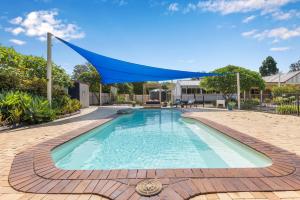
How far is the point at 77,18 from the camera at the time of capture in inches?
421

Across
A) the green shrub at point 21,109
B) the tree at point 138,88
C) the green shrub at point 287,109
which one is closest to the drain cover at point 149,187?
the green shrub at point 21,109

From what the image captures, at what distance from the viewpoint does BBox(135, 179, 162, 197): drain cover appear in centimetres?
229

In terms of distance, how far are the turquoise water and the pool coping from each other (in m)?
0.68

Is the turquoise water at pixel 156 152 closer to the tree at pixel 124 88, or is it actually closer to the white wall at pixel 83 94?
the white wall at pixel 83 94

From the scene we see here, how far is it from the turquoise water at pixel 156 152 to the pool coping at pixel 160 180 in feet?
2.23

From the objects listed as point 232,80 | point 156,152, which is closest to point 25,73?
point 156,152

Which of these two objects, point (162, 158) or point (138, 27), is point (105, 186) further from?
point (138, 27)

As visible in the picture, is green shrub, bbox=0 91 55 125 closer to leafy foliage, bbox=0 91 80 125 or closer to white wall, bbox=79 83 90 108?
leafy foliage, bbox=0 91 80 125

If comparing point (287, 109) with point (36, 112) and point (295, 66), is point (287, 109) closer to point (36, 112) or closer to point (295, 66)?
point (36, 112)

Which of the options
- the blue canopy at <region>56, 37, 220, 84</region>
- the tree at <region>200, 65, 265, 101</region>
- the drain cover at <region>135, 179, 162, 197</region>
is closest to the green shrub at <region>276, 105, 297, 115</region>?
the blue canopy at <region>56, 37, 220, 84</region>

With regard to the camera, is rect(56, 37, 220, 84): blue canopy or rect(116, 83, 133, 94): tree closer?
rect(56, 37, 220, 84): blue canopy

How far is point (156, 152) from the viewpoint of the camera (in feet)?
16.9

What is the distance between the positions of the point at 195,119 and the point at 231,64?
380 inches

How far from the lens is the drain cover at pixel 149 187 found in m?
2.29
